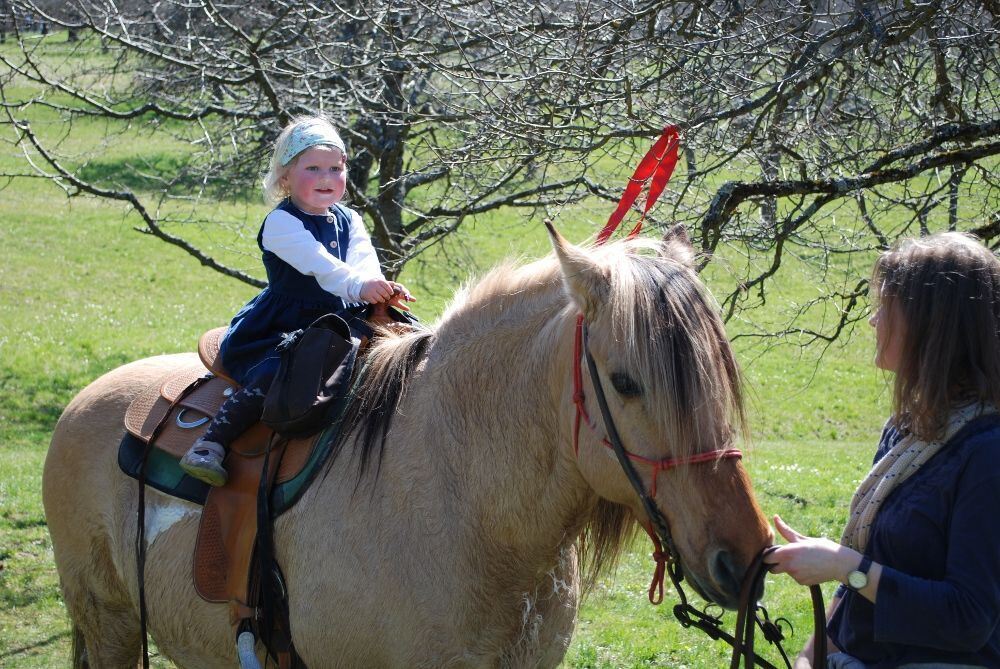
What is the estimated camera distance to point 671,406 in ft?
6.78

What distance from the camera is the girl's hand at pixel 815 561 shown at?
1.95m

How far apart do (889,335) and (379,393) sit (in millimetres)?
1498

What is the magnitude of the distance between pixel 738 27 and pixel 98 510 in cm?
390

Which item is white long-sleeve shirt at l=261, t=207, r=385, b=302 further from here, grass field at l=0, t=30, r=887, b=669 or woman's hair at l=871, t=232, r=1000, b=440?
woman's hair at l=871, t=232, r=1000, b=440

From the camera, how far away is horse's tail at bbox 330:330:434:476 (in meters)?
2.75

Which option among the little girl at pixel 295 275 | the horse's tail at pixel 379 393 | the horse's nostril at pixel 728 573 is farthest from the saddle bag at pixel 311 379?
the horse's nostril at pixel 728 573

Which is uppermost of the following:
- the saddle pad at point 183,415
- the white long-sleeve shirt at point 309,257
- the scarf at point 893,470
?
the white long-sleeve shirt at point 309,257

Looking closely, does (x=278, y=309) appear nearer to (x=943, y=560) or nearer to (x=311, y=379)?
(x=311, y=379)

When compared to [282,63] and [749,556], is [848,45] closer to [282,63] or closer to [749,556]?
[749,556]

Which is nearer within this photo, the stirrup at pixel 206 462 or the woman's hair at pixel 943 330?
the woman's hair at pixel 943 330

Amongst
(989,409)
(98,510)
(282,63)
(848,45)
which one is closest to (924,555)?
(989,409)

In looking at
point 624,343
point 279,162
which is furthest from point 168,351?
point 624,343

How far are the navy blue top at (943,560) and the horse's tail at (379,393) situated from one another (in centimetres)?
142

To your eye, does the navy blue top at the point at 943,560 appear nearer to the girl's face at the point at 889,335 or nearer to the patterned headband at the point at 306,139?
the girl's face at the point at 889,335
